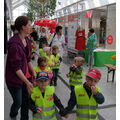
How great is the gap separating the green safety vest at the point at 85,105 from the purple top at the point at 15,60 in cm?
82

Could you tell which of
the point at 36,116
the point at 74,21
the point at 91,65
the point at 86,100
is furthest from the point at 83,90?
the point at 74,21

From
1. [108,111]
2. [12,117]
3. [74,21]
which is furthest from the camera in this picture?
[74,21]

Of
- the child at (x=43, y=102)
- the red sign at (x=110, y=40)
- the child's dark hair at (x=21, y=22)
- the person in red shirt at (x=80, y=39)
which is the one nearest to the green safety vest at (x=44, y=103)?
the child at (x=43, y=102)

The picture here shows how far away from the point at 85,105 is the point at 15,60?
107 centimetres

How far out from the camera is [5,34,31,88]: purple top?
188 cm

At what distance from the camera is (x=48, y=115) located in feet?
6.14

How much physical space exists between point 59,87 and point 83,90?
8.57 ft

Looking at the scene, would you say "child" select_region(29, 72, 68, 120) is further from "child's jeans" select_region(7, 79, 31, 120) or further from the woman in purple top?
"child's jeans" select_region(7, 79, 31, 120)

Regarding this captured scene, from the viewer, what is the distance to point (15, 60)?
1.87 metres

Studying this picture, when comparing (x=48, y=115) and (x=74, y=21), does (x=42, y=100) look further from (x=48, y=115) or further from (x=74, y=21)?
(x=74, y=21)

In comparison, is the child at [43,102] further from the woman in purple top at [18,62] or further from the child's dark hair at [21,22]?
the child's dark hair at [21,22]

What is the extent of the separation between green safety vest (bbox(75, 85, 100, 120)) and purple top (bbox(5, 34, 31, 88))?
32.2 inches

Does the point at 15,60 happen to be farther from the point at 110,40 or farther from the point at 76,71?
the point at 110,40

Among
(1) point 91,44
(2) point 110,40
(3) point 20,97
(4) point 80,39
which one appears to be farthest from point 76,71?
(2) point 110,40
